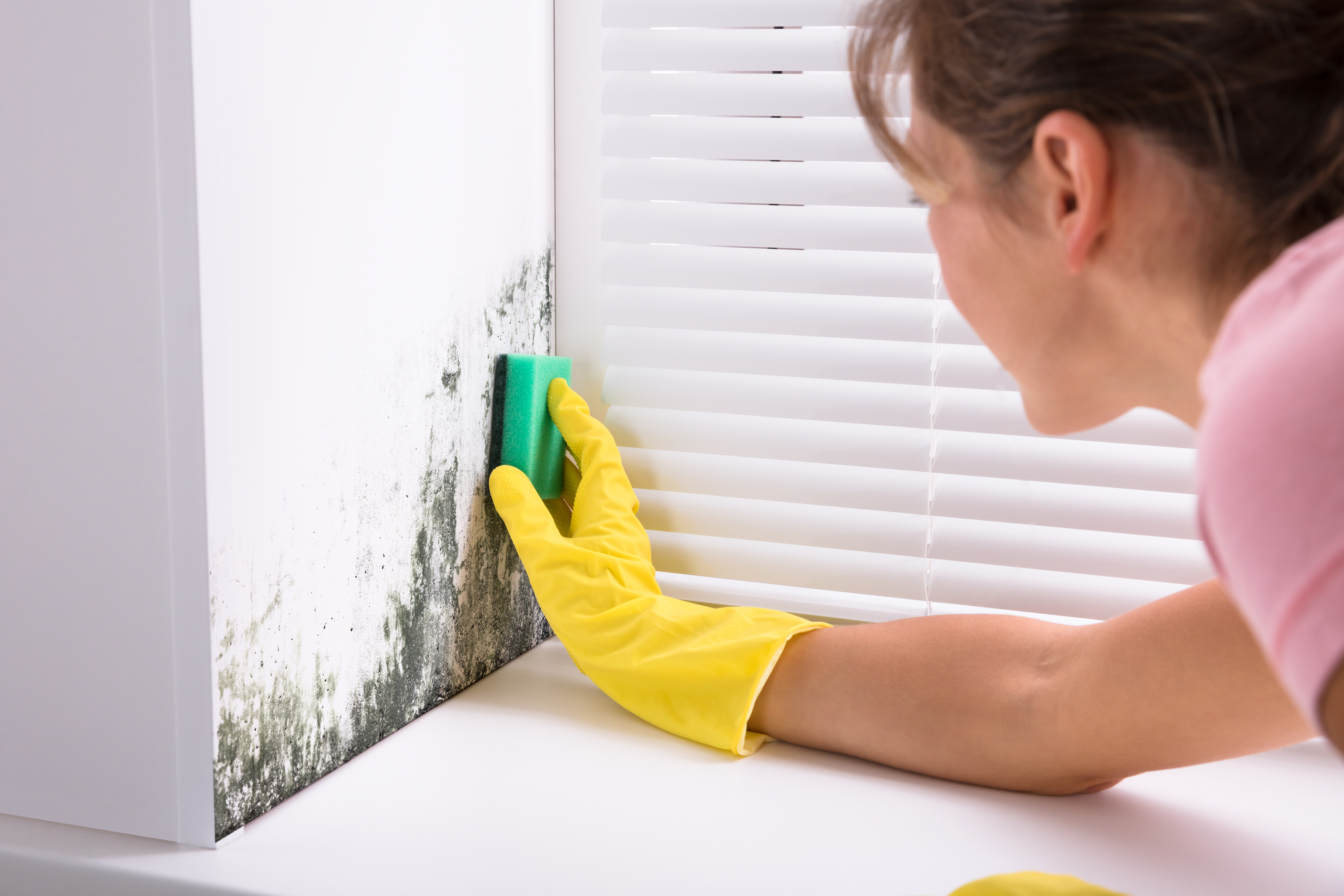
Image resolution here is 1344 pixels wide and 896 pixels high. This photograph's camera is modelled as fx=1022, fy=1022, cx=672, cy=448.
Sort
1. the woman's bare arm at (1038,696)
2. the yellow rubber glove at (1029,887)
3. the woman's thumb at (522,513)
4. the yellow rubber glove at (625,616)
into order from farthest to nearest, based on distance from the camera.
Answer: the woman's thumb at (522,513) → the yellow rubber glove at (625,616) → the woman's bare arm at (1038,696) → the yellow rubber glove at (1029,887)

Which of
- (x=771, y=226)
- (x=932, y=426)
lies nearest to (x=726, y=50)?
(x=771, y=226)

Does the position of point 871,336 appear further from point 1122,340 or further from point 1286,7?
point 1286,7

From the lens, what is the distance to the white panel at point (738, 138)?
936 mm

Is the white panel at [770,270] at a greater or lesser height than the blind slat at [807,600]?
greater

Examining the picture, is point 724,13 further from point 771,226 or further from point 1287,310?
point 1287,310

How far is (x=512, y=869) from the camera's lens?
646 mm

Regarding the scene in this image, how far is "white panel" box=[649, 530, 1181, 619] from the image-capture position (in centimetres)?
92

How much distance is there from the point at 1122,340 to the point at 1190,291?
0.24 feet

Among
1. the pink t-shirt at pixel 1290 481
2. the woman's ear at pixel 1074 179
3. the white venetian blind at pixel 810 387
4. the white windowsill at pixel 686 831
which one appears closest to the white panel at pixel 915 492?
the white venetian blind at pixel 810 387

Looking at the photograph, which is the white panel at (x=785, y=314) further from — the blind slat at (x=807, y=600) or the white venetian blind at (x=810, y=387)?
the blind slat at (x=807, y=600)

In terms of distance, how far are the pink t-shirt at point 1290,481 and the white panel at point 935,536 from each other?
0.62 meters

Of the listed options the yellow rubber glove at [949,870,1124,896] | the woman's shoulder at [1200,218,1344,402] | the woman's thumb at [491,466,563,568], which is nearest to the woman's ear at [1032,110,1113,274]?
the woman's shoulder at [1200,218,1344,402]

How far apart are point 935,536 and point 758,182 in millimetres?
372

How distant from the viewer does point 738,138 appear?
967 millimetres
